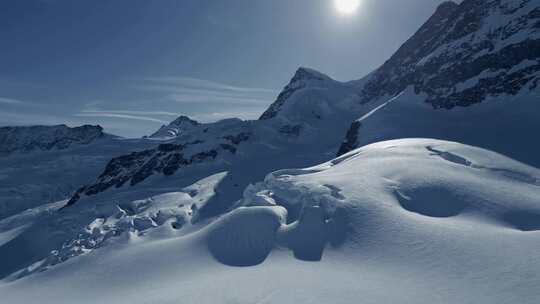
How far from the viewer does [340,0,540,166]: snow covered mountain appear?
206ft

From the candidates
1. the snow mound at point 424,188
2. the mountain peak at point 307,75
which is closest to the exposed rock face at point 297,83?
the mountain peak at point 307,75

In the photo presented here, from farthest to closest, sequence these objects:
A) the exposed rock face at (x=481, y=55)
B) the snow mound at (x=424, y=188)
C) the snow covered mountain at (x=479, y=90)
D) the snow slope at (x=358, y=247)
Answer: the exposed rock face at (x=481, y=55) → the snow covered mountain at (x=479, y=90) → the snow mound at (x=424, y=188) → the snow slope at (x=358, y=247)

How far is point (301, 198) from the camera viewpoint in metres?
40.3

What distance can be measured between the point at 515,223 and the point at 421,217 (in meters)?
6.26

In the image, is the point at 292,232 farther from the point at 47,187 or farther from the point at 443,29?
the point at 47,187

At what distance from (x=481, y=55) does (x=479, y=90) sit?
12.1 metres

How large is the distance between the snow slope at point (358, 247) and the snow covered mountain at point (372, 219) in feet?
0.52

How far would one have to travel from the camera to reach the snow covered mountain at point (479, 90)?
206 ft

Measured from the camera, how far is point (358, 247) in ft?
91.8

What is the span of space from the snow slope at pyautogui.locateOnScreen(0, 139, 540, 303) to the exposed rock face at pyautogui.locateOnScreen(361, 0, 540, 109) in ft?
116

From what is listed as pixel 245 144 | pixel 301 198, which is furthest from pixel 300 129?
pixel 301 198

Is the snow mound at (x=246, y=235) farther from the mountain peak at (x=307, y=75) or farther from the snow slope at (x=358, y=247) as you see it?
the mountain peak at (x=307, y=75)

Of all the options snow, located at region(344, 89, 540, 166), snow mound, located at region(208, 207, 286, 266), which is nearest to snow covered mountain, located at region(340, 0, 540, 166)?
snow, located at region(344, 89, 540, 166)

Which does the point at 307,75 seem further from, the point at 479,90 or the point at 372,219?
the point at 372,219
